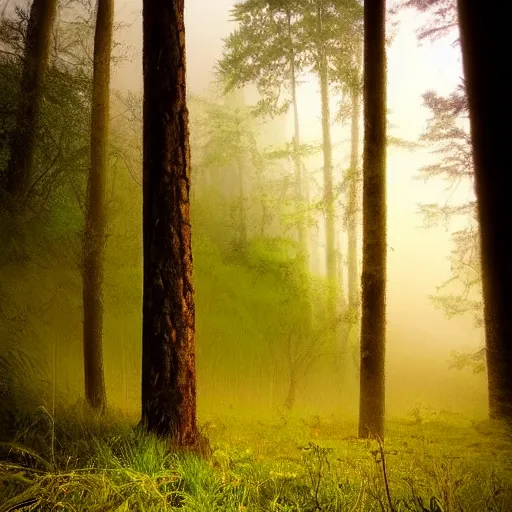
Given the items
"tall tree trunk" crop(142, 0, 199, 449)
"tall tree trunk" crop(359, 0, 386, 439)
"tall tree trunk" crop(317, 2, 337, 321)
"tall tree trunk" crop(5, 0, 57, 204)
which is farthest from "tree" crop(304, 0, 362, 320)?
"tall tree trunk" crop(142, 0, 199, 449)

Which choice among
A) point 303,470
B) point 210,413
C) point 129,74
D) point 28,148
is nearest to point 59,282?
point 28,148

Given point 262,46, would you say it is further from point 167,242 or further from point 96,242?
point 167,242

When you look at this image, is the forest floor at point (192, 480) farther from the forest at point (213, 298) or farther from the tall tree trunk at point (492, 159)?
the tall tree trunk at point (492, 159)

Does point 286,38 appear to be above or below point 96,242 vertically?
above

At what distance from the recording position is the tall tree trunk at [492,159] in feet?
16.9

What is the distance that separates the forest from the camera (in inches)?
122

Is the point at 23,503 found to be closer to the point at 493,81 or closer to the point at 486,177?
the point at 486,177

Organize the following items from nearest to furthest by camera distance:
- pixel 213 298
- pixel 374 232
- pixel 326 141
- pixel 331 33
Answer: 1. pixel 374 232
2. pixel 213 298
3. pixel 331 33
4. pixel 326 141

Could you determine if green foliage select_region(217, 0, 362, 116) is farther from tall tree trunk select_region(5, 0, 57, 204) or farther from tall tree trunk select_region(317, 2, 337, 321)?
tall tree trunk select_region(5, 0, 57, 204)

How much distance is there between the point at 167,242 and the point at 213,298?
9939 mm

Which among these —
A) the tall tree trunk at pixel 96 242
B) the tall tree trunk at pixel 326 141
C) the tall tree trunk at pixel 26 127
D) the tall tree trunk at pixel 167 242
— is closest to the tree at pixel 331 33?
the tall tree trunk at pixel 326 141

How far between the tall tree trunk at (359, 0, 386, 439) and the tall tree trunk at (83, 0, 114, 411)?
4828 mm

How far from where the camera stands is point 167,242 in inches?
158

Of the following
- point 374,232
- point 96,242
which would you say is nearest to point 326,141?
point 374,232
